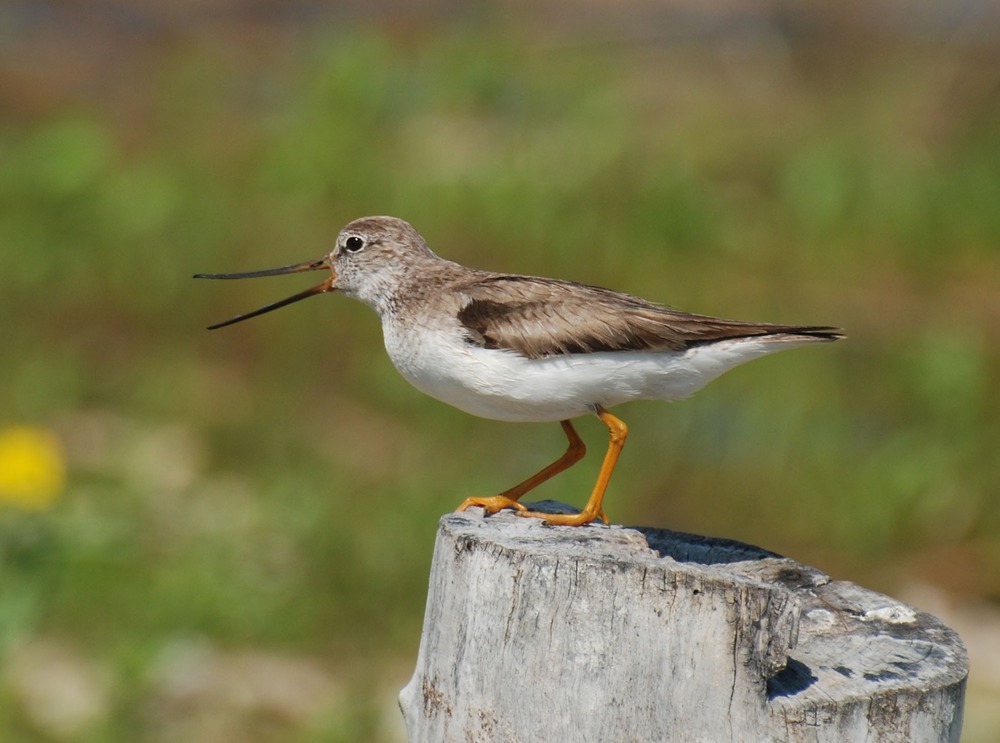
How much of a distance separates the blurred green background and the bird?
342cm

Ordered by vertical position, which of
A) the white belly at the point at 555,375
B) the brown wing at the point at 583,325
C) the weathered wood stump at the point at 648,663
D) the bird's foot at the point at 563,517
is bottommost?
the weathered wood stump at the point at 648,663

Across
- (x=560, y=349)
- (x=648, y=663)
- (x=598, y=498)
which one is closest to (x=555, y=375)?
(x=560, y=349)

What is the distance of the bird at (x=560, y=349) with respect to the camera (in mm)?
5527

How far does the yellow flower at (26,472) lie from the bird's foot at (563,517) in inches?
185

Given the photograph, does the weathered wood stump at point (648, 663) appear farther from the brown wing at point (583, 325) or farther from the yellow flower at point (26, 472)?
the yellow flower at point (26, 472)

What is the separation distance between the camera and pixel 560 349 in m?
5.54

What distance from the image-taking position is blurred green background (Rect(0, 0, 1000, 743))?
9492 millimetres

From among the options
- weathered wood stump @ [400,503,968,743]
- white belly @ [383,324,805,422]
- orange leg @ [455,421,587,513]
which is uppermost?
white belly @ [383,324,805,422]

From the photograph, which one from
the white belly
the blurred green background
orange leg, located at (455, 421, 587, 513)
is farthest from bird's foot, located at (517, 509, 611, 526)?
the blurred green background

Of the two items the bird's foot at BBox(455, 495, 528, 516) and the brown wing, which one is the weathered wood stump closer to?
the bird's foot at BBox(455, 495, 528, 516)

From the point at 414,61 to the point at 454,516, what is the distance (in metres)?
13.4

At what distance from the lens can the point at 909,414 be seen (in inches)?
476

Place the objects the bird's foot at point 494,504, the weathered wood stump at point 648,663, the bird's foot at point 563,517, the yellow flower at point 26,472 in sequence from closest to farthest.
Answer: the weathered wood stump at point 648,663, the bird's foot at point 563,517, the bird's foot at point 494,504, the yellow flower at point 26,472

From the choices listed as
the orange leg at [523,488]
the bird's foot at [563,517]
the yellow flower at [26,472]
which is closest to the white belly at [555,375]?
the orange leg at [523,488]
